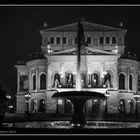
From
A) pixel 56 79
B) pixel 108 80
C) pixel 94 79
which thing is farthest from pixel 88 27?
pixel 56 79

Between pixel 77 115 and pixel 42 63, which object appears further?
pixel 42 63

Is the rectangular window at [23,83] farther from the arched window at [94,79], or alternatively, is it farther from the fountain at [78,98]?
the fountain at [78,98]

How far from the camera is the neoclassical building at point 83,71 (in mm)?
73812

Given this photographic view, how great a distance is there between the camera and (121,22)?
289ft

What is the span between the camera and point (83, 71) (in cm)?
7362

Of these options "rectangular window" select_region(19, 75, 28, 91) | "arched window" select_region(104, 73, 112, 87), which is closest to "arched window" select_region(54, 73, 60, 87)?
"arched window" select_region(104, 73, 112, 87)

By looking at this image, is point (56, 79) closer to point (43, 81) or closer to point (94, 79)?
point (43, 81)

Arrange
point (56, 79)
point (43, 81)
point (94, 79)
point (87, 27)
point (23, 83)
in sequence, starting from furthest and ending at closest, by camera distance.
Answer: point (23, 83), point (87, 27), point (43, 81), point (56, 79), point (94, 79)

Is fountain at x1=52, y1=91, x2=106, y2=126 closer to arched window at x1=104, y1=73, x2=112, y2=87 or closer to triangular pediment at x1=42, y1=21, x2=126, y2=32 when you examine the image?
arched window at x1=104, y1=73, x2=112, y2=87
